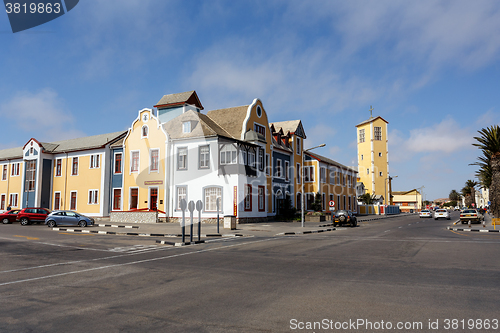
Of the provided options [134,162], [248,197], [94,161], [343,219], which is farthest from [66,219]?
[343,219]

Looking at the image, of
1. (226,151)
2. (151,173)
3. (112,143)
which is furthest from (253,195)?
(112,143)

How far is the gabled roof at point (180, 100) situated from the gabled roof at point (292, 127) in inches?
484

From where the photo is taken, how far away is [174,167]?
3709 cm

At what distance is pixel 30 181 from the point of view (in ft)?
153

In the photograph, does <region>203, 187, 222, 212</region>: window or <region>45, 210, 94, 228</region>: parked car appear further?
<region>203, 187, 222, 212</region>: window

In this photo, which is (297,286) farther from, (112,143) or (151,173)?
(112,143)

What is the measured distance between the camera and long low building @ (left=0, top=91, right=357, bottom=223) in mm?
35469

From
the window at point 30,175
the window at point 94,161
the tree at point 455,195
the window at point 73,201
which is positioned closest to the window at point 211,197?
the window at point 94,161

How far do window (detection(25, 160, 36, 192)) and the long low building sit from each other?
0.13m

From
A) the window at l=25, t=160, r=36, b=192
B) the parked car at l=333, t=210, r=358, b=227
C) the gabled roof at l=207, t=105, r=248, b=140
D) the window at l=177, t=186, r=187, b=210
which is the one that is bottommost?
the parked car at l=333, t=210, r=358, b=227

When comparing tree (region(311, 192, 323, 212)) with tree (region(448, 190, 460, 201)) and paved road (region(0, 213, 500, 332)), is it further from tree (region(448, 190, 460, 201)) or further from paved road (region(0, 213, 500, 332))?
tree (region(448, 190, 460, 201))

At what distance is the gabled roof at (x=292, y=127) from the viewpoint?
4852cm

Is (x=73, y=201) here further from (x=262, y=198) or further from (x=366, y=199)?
(x=366, y=199)

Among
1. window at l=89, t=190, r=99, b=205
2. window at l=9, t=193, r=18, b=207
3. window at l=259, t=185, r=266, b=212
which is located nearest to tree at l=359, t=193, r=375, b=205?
window at l=259, t=185, r=266, b=212
